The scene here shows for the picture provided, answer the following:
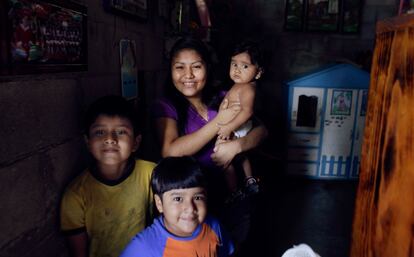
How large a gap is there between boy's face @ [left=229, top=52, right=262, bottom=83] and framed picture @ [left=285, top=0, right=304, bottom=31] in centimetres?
349

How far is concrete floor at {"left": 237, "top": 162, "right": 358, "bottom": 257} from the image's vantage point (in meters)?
3.26

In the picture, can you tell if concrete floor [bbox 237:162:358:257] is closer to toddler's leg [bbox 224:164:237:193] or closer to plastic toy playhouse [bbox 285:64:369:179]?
plastic toy playhouse [bbox 285:64:369:179]

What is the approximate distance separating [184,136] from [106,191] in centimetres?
46

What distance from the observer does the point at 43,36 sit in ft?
3.82

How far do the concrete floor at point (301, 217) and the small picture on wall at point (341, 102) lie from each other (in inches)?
43.9

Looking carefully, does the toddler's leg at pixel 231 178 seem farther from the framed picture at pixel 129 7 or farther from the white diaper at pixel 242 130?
the framed picture at pixel 129 7

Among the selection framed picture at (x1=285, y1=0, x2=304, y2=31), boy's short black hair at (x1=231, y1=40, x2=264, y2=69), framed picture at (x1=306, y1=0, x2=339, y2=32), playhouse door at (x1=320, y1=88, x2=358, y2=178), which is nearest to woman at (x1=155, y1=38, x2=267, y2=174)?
boy's short black hair at (x1=231, y1=40, x2=264, y2=69)

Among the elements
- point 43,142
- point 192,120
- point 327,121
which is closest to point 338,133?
point 327,121

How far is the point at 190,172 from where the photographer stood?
4.96ft

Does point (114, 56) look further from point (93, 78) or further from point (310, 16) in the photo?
point (310, 16)

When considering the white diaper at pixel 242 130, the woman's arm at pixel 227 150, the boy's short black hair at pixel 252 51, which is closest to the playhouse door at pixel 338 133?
the boy's short black hair at pixel 252 51

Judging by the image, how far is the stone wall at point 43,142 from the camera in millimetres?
1065

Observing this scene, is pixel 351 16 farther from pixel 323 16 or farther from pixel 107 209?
pixel 107 209

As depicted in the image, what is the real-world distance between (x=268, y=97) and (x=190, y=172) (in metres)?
4.53
